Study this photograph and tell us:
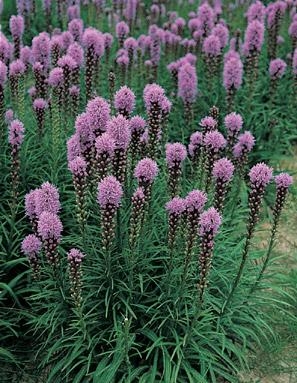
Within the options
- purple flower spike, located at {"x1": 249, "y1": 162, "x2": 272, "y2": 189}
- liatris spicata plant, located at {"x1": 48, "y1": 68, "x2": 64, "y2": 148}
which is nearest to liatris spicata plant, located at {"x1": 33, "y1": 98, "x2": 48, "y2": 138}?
liatris spicata plant, located at {"x1": 48, "y1": 68, "x2": 64, "y2": 148}

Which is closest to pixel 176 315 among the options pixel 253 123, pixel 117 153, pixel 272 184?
pixel 117 153

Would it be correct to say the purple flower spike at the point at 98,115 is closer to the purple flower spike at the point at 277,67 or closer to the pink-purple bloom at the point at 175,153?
the pink-purple bloom at the point at 175,153

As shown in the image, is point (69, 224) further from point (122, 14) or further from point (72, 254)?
point (122, 14)

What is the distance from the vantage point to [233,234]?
5367 mm

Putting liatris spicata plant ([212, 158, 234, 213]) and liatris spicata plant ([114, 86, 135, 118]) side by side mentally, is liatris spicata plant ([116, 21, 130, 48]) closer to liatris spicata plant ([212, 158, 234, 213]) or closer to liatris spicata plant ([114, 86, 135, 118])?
liatris spicata plant ([114, 86, 135, 118])

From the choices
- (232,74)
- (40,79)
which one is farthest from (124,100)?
(232,74)

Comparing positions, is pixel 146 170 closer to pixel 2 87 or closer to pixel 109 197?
pixel 109 197

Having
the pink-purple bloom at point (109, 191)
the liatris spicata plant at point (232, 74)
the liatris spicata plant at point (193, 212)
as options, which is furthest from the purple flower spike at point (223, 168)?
the liatris spicata plant at point (232, 74)

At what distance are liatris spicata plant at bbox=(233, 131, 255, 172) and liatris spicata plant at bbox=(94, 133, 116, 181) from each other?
1517 mm

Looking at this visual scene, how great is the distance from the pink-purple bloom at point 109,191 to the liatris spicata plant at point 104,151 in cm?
14

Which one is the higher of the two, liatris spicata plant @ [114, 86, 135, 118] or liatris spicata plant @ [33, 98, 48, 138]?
liatris spicata plant @ [114, 86, 135, 118]

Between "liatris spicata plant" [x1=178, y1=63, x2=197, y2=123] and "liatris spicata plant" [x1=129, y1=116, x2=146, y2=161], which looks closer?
"liatris spicata plant" [x1=129, y1=116, x2=146, y2=161]

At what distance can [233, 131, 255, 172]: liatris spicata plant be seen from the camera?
450 cm

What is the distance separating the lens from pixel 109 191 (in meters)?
3.18
